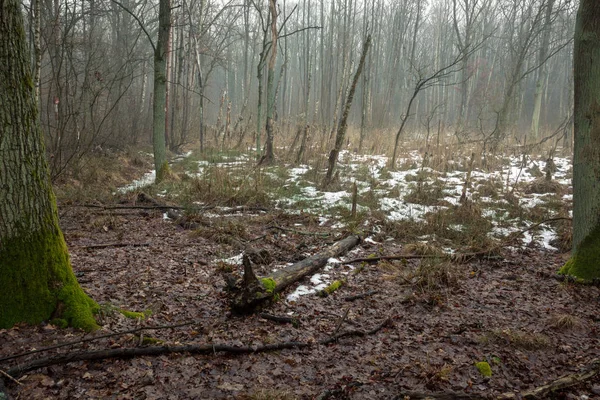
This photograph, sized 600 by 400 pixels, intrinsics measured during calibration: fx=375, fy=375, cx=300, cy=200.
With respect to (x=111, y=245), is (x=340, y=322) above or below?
below

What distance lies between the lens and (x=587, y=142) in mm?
4395

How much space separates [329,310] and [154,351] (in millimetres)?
1740

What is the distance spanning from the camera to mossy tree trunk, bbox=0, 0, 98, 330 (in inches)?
98.7

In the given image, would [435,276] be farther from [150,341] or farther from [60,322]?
[60,322]

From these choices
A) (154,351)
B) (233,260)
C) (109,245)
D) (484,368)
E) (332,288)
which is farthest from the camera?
(109,245)

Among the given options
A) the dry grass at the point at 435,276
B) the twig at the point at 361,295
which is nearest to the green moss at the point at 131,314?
the twig at the point at 361,295

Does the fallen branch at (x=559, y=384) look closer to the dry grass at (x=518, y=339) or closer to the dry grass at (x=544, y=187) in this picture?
the dry grass at (x=518, y=339)

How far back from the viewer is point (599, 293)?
4086 mm

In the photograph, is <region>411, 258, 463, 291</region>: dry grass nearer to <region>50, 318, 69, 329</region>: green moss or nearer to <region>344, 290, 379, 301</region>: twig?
<region>344, 290, 379, 301</region>: twig

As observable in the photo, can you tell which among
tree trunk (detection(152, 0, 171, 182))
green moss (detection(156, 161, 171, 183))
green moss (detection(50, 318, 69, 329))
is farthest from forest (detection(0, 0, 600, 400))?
tree trunk (detection(152, 0, 171, 182))

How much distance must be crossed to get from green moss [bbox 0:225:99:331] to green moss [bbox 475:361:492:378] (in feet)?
9.59

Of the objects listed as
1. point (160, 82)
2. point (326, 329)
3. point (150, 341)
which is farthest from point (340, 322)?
point (160, 82)

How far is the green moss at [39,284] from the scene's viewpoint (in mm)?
2615

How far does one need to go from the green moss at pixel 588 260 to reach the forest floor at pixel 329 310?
22 cm
